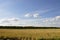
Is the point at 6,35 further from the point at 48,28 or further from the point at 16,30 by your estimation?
the point at 48,28

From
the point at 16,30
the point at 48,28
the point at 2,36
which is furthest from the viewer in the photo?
the point at 48,28

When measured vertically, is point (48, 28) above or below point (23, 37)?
above

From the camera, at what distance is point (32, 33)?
397 centimetres

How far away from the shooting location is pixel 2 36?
378 centimetres

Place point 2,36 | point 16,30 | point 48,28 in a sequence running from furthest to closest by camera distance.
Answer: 1. point 48,28
2. point 16,30
3. point 2,36

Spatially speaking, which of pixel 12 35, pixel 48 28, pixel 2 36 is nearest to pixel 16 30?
pixel 12 35

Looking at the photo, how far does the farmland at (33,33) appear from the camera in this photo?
12.6ft

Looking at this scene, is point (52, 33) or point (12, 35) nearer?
point (12, 35)

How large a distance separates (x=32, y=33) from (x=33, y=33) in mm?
38

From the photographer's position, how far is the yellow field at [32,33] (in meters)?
3.86

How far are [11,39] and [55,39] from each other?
1480 millimetres

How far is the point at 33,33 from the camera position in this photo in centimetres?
399

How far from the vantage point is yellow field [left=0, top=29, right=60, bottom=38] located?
12.7ft

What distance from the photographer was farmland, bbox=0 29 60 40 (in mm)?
3848
